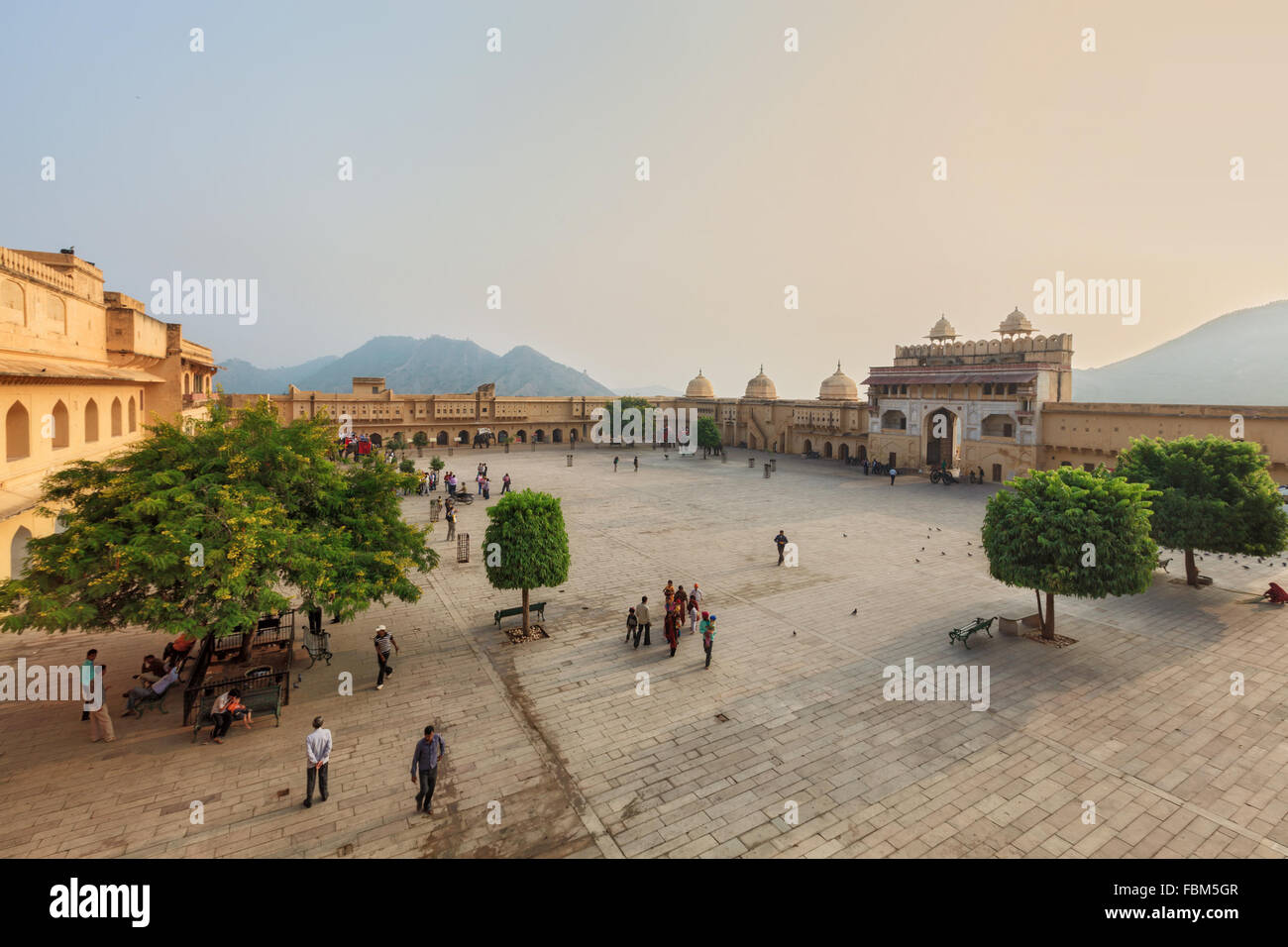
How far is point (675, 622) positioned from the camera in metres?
14.0

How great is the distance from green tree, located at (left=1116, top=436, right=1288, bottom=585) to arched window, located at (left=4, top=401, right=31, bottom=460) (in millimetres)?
29480

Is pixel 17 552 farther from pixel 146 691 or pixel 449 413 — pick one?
pixel 449 413

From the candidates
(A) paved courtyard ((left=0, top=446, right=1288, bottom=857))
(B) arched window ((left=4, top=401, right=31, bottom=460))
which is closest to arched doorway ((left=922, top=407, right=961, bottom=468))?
(A) paved courtyard ((left=0, top=446, right=1288, bottom=857))

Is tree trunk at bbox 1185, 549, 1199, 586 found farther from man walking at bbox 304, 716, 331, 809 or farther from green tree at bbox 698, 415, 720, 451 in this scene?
green tree at bbox 698, 415, 720, 451

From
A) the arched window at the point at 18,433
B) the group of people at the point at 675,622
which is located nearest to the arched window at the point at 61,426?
the arched window at the point at 18,433

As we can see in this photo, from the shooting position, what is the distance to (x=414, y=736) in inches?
414

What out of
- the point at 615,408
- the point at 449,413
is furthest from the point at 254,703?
the point at 615,408

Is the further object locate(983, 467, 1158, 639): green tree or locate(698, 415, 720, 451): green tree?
locate(698, 415, 720, 451): green tree

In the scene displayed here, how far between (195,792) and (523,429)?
62.9 m

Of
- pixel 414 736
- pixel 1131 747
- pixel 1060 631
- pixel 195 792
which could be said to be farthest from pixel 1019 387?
pixel 195 792

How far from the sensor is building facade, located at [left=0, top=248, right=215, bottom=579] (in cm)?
1455

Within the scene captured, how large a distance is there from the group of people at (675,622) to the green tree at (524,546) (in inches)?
78.6

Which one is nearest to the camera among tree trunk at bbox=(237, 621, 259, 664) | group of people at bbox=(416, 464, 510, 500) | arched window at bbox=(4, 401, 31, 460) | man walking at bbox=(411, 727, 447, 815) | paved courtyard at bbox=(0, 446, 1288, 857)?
paved courtyard at bbox=(0, 446, 1288, 857)
